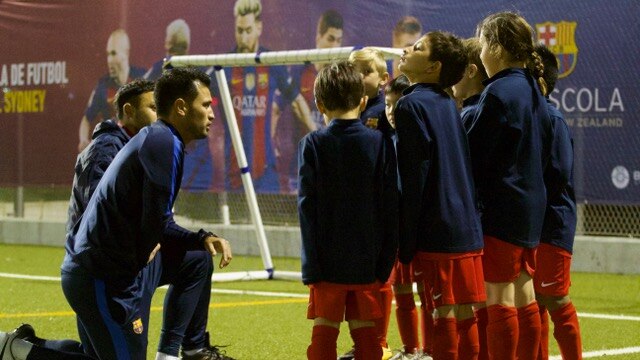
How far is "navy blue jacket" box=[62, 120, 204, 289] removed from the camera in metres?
4.94

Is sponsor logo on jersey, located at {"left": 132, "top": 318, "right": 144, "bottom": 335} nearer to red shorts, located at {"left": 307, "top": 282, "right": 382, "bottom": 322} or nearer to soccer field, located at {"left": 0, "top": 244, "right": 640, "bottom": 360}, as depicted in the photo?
red shorts, located at {"left": 307, "top": 282, "right": 382, "bottom": 322}

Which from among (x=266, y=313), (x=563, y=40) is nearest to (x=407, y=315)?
(x=266, y=313)

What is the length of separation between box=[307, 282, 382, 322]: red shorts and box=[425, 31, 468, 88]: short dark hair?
102 centimetres

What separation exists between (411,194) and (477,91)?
963 millimetres

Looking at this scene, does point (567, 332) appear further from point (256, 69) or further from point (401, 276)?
point (256, 69)

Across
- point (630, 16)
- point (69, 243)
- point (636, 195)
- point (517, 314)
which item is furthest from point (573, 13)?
point (69, 243)

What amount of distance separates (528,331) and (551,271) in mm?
585

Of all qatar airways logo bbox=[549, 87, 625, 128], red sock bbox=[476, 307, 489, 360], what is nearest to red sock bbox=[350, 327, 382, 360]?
red sock bbox=[476, 307, 489, 360]

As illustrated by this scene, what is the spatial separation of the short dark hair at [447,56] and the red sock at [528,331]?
43.6 inches

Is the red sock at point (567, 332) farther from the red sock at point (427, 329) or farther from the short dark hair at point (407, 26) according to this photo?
the short dark hair at point (407, 26)

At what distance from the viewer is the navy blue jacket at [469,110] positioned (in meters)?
5.61

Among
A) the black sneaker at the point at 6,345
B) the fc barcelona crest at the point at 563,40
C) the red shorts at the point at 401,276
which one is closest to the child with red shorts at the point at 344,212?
the red shorts at the point at 401,276

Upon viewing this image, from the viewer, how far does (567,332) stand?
5.82 m

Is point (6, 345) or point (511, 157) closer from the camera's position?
point (511, 157)
